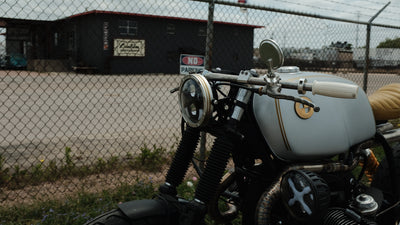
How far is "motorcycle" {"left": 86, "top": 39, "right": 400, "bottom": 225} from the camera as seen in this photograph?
5.71 feet

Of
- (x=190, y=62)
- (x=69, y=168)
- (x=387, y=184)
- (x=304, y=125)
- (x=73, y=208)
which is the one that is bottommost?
(x=73, y=208)

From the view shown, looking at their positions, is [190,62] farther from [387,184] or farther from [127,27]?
[127,27]

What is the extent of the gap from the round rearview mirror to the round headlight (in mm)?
314

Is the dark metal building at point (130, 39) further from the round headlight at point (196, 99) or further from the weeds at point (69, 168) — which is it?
the round headlight at point (196, 99)

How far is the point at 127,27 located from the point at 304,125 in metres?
25.4

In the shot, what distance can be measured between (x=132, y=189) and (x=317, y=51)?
4.53 meters

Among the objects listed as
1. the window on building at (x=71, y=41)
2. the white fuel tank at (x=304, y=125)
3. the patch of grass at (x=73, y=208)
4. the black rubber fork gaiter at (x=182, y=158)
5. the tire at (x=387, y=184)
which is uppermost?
the window on building at (x=71, y=41)

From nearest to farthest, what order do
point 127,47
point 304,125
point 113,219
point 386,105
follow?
point 113,219
point 304,125
point 386,105
point 127,47

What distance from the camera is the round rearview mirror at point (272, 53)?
176 centimetres

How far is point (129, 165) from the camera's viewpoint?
468cm

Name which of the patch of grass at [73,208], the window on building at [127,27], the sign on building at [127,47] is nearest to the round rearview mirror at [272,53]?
the patch of grass at [73,208]

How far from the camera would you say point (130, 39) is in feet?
80.9

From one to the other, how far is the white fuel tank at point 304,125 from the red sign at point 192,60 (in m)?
2.19

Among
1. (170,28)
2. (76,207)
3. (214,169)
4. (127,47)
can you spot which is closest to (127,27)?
(170,28)
